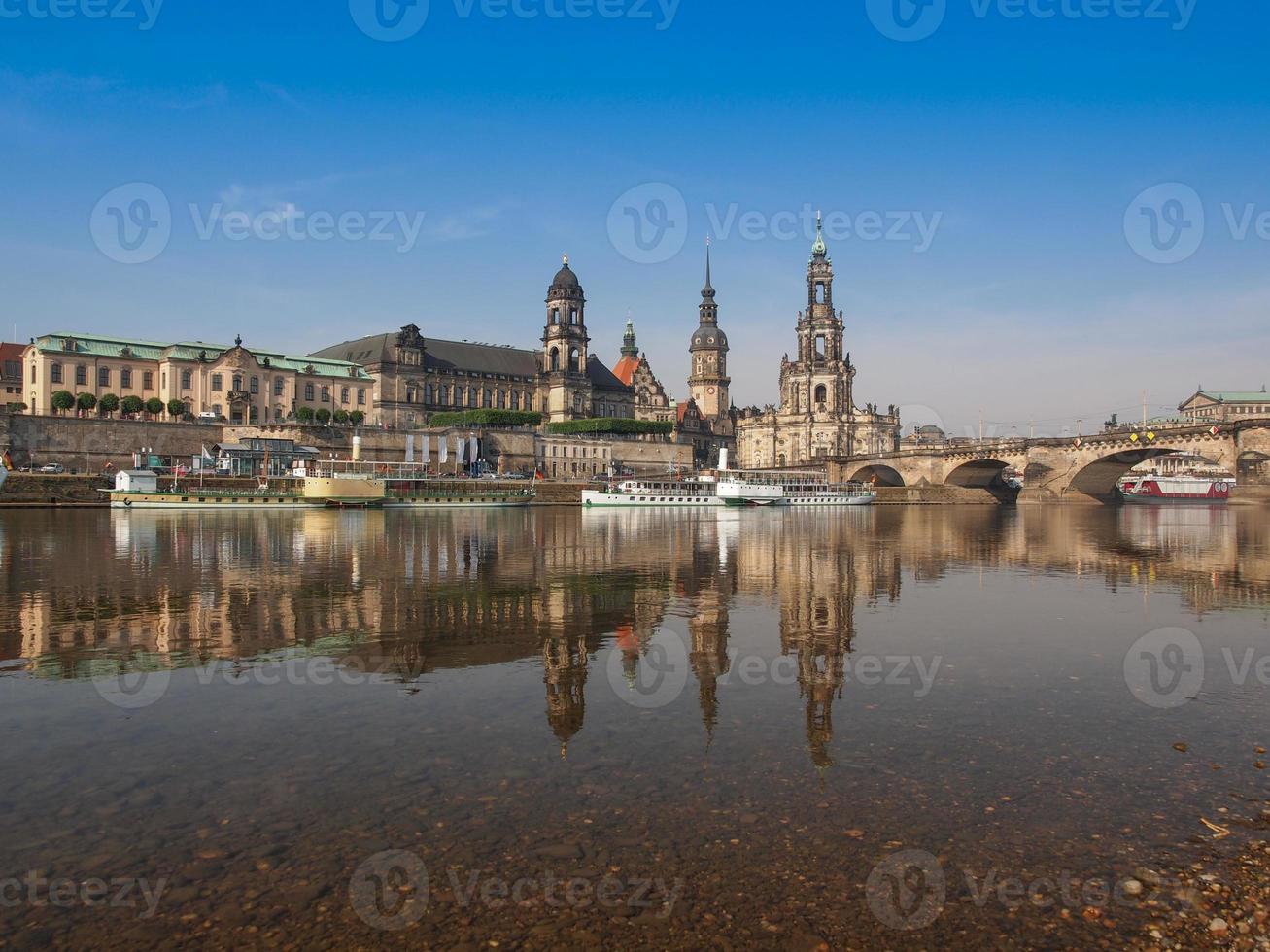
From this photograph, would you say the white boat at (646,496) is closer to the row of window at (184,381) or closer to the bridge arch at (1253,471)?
the row of window at (184,381)

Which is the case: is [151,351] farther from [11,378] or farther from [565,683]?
[565,683]

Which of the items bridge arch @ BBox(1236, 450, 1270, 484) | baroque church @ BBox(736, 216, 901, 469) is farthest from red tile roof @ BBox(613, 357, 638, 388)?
bridge arch @ BBox(1236, 450, 1270, 484)

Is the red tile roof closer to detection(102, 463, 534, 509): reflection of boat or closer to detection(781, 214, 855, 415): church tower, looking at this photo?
detection(781, 214, 855, 415): church tower

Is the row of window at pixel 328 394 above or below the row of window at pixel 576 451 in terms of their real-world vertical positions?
above

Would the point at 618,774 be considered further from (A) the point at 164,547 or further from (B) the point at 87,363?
(B) the point at 87,363

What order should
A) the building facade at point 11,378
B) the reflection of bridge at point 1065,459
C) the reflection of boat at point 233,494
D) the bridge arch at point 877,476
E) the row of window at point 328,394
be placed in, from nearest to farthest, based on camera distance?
the reflection of boat at point 233,494
the reflection of bridge at point 1065,459
the building facade at point 11,378
the row of window at point 328,394
the bridge arch at point 877,476

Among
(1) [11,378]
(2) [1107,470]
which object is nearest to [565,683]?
(2) [1107,470]

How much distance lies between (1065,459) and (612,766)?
308ft

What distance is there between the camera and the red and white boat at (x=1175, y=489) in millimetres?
114812

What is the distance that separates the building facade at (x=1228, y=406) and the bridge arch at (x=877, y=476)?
6984cm

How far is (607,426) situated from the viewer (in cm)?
11556

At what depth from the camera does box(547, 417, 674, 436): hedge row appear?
376ft

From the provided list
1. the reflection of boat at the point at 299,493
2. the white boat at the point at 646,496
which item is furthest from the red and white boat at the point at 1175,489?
the reflection of boat at the point at 299,493

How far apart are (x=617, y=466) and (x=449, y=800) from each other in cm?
10784
